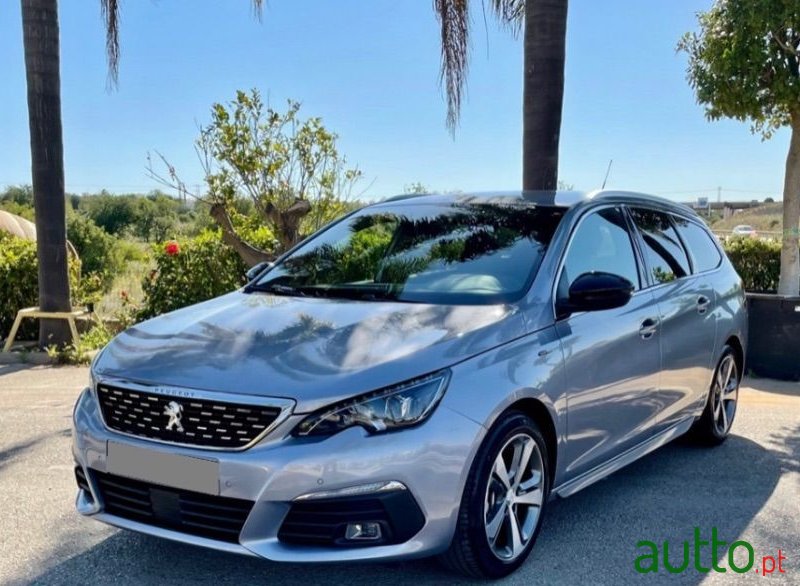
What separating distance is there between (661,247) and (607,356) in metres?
1.28

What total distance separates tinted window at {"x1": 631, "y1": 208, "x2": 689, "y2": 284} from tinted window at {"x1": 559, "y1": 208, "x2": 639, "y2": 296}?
0.73 feet

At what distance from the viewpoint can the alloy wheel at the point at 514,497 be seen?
3.34 metres

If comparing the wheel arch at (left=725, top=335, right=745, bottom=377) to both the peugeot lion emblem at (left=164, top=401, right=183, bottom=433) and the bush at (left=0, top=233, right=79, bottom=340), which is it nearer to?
the peugeot lion emblem at (left=164, top=401, right=183, bottom=433)

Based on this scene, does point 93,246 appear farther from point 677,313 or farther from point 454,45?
point 677,313

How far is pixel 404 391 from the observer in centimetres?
304

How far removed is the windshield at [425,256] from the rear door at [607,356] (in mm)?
257

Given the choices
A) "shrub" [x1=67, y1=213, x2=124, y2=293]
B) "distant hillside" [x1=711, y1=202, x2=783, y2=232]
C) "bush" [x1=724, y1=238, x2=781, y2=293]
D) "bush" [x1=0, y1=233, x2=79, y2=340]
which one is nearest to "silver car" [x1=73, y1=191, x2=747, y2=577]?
"bush" [x1=724, y1=238, x2=781, y2=293]

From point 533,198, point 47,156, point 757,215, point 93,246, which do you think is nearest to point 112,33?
point 47,156

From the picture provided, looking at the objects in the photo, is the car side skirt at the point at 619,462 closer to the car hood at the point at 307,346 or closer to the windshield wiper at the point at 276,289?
the car hood at the point at 307,346

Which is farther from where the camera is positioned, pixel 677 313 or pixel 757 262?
pixel 757 262

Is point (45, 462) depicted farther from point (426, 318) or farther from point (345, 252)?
point (426, 318)

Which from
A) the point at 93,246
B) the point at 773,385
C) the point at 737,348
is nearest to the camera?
the point at 737,348

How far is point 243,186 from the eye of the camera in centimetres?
924

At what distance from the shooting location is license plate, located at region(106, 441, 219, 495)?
297 cm
